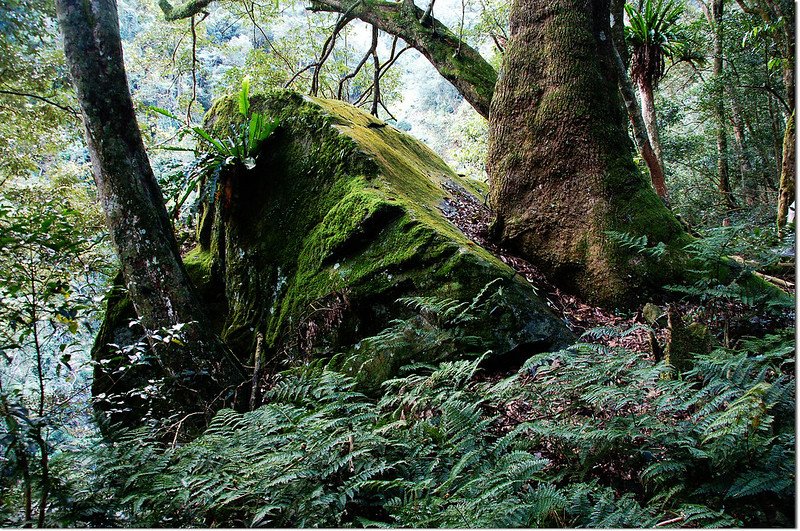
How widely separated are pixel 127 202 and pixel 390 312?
231cm

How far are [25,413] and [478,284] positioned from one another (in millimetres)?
2570

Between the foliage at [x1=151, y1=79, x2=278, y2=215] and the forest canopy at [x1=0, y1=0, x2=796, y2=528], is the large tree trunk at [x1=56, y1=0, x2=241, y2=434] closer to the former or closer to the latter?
the forest canopy at [x1=0, y1=0, x2=796, y2=528]

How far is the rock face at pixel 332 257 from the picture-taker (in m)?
3.21

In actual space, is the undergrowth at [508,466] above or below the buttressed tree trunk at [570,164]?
below

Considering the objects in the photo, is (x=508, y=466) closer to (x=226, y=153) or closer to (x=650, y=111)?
(x=226, y=153)

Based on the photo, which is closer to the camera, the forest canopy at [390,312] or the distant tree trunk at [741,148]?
the forest canopy at [390,312]

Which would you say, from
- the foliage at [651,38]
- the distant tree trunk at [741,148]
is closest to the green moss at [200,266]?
the foliage at [651,38]

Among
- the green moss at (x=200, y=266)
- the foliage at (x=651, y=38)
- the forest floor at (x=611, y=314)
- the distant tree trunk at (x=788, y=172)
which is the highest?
the foliage at (x=651, y=38)

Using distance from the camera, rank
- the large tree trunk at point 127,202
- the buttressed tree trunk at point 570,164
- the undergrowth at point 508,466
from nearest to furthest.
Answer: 1. the undergrowth at point 508,466
2. the large tree trunk at point 127,202
3. the buttressed tree trunk at point 570,164

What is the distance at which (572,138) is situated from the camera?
409 cm

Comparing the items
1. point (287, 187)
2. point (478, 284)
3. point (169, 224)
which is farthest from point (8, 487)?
point (287, 187)

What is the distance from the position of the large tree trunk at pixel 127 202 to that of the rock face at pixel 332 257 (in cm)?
65

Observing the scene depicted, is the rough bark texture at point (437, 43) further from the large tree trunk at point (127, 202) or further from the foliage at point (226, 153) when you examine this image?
the large tree trunk at point (127, 202)

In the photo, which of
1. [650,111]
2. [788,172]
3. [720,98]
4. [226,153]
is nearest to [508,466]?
[226,153]
